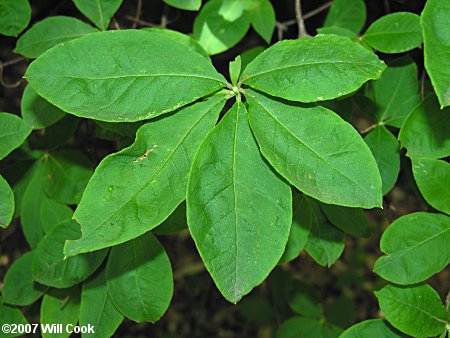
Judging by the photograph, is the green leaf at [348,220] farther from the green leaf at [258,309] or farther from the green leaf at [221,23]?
the green leaf at [258,309]

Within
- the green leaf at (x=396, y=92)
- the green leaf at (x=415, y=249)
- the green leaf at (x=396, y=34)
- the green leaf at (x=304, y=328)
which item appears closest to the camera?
the green leaf at (x=415, y=249)

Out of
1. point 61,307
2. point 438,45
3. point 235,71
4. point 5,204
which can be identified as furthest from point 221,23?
Answer: point 61,307

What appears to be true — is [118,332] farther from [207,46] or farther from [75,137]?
[207,46]

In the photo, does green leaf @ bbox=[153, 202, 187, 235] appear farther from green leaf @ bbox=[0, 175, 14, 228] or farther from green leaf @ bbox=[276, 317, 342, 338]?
green leaf @ bbox=[276, 317, 342, 338]

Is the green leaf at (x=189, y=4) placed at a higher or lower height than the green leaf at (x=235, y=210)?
higher

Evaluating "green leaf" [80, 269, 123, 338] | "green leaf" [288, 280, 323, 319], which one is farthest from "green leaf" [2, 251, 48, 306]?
"green leaf" [288, 280, 323, 319]

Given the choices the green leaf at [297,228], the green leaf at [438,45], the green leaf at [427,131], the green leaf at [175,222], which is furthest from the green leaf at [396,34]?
the green leaf at [175,222]

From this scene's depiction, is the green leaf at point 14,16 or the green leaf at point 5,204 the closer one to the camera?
the green leaf at point 5,204

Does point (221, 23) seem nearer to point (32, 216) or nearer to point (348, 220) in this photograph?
point (348, 220)
